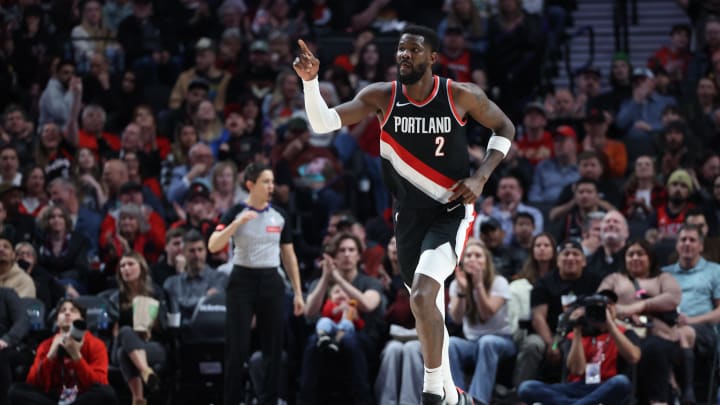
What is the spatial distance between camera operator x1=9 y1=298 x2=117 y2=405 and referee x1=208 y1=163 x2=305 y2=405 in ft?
3.90

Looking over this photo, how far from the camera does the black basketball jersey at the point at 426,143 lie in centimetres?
738

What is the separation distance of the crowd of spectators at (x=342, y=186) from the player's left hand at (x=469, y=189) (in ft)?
10.3

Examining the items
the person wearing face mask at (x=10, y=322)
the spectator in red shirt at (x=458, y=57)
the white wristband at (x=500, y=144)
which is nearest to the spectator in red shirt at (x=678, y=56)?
the spectator in red shirt at (x=458, y=57)

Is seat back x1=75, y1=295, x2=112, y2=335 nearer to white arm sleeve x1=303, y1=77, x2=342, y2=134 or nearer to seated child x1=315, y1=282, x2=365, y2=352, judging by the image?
seated child x1=315, y1=282, x2=365, y2=352

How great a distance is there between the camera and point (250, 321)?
10.0 m

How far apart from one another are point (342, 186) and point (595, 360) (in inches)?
173

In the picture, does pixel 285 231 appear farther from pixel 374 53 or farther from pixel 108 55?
pixel 108 55

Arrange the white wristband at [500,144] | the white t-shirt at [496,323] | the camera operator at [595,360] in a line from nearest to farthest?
the white wristband at [500,144] → the camera operator at [595,360] → the white t-shirt at [496,323]

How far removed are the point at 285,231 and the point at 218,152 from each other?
167 inches

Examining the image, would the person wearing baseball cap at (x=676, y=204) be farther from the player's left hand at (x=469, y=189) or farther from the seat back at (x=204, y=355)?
the player's left hand at (x=469, y=189)

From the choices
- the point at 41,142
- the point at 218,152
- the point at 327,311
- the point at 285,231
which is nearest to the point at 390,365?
the point at 327,311

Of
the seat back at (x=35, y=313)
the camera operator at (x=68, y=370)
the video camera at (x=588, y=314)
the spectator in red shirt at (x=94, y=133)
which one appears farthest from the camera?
the spectator in red shirt at (x=94, y=133)

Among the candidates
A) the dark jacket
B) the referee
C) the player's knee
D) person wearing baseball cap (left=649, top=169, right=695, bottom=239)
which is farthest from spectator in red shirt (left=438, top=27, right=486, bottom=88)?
the player's knee

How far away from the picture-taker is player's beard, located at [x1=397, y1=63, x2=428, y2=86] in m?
7.28
